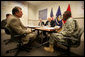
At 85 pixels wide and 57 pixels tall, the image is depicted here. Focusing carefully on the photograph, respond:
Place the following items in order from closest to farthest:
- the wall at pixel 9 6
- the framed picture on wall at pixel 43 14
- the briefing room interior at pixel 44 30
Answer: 1. the briefing room interior at pixel 44 30
2. the wall at pixel 9 6
3. the framed picture on wall at pixel 43 14

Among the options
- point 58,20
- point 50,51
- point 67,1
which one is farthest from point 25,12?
point 50,51

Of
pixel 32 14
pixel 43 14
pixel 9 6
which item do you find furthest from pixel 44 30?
pixel 32 14

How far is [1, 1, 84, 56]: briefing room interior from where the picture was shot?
3.58 ft

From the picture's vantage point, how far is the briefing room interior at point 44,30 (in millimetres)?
1091

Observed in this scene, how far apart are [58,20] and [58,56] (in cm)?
253

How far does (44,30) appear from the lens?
1350mm

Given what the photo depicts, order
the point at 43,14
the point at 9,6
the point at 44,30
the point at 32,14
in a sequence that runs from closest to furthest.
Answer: the point at 44,30 → the point at 9,6 → the point at 43,14 → the point at 32,14

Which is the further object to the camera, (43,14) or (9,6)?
(43,14)

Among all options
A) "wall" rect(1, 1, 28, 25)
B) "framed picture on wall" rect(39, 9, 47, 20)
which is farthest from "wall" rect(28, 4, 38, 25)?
"framed picture on wall" rect(39, 9, 47, 20)

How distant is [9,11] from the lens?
11.5 feet

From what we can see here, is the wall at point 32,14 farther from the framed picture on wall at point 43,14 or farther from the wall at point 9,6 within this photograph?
the framed picture on wall at point 43,14

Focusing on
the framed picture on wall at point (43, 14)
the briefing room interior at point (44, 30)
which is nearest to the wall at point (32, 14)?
the briefing room interior at point (44, 30)

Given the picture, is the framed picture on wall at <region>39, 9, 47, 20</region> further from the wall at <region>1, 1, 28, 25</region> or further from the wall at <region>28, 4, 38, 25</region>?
the wall at <region>1, 1, 28, 25</region>

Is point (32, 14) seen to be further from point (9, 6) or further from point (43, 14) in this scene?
point (9, 6)
